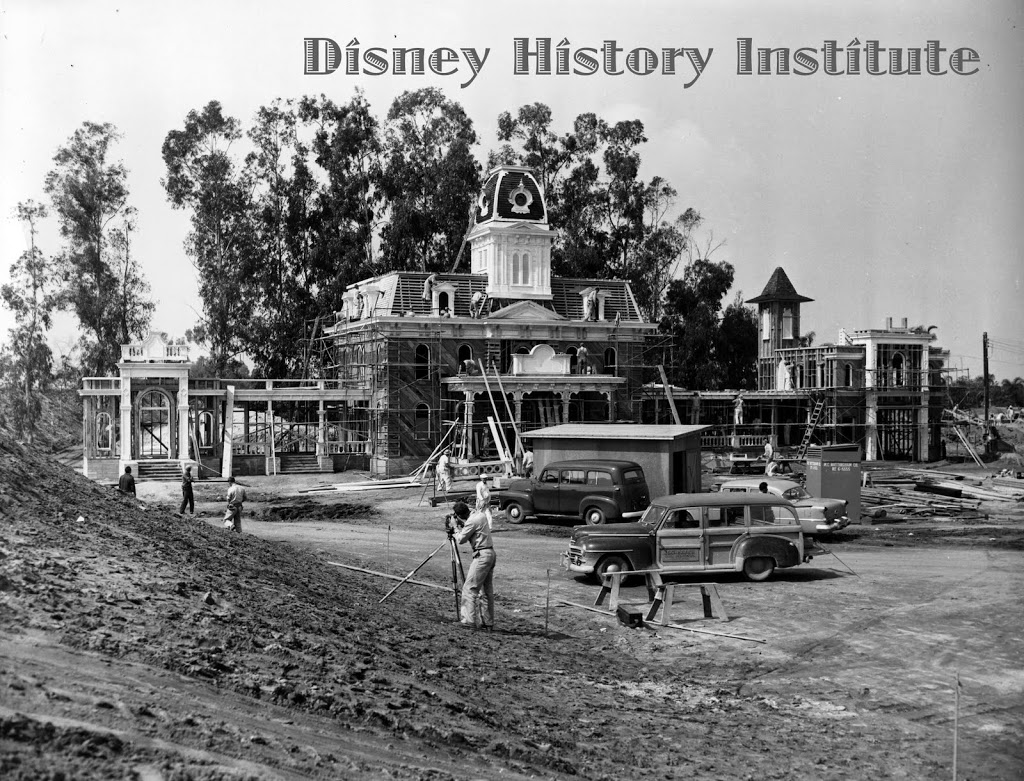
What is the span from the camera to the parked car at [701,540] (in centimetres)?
1722

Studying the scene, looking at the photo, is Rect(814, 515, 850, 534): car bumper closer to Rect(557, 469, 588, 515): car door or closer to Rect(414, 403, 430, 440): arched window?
Rect(557, 469, 588, 515): car door

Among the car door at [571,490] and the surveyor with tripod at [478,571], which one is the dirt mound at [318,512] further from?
the surveyor with tripod at [478,571]

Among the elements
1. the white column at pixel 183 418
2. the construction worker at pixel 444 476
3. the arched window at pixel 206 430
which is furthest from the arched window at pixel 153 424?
the construction worker at pixel 444 476

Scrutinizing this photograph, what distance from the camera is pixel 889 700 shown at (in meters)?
11.1

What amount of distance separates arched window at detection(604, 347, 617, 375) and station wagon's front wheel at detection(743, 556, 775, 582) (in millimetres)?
31964

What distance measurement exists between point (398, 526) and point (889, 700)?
58.2ft

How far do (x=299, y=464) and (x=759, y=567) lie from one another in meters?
29.8

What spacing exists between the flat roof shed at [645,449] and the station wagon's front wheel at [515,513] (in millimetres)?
2045

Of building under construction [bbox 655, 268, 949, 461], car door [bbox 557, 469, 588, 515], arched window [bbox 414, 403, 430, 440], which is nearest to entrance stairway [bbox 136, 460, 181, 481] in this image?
arched window [bbox 414, 403, 430, 440]

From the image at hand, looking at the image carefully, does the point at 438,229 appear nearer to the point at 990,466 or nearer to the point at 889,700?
the point at 990,466

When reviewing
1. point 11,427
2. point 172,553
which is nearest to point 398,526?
point 172,553

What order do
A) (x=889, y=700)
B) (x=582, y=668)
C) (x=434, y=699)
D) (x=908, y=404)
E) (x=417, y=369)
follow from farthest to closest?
1. (x=908, y=404)
2. (x=417, y=369)
3. (x=582, y=668)
4. (x=889, y=700)
5. (x=434, y=699)

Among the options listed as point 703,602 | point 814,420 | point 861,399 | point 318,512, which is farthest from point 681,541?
point 861,399

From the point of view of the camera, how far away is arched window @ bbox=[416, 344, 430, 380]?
45531 millimetres
